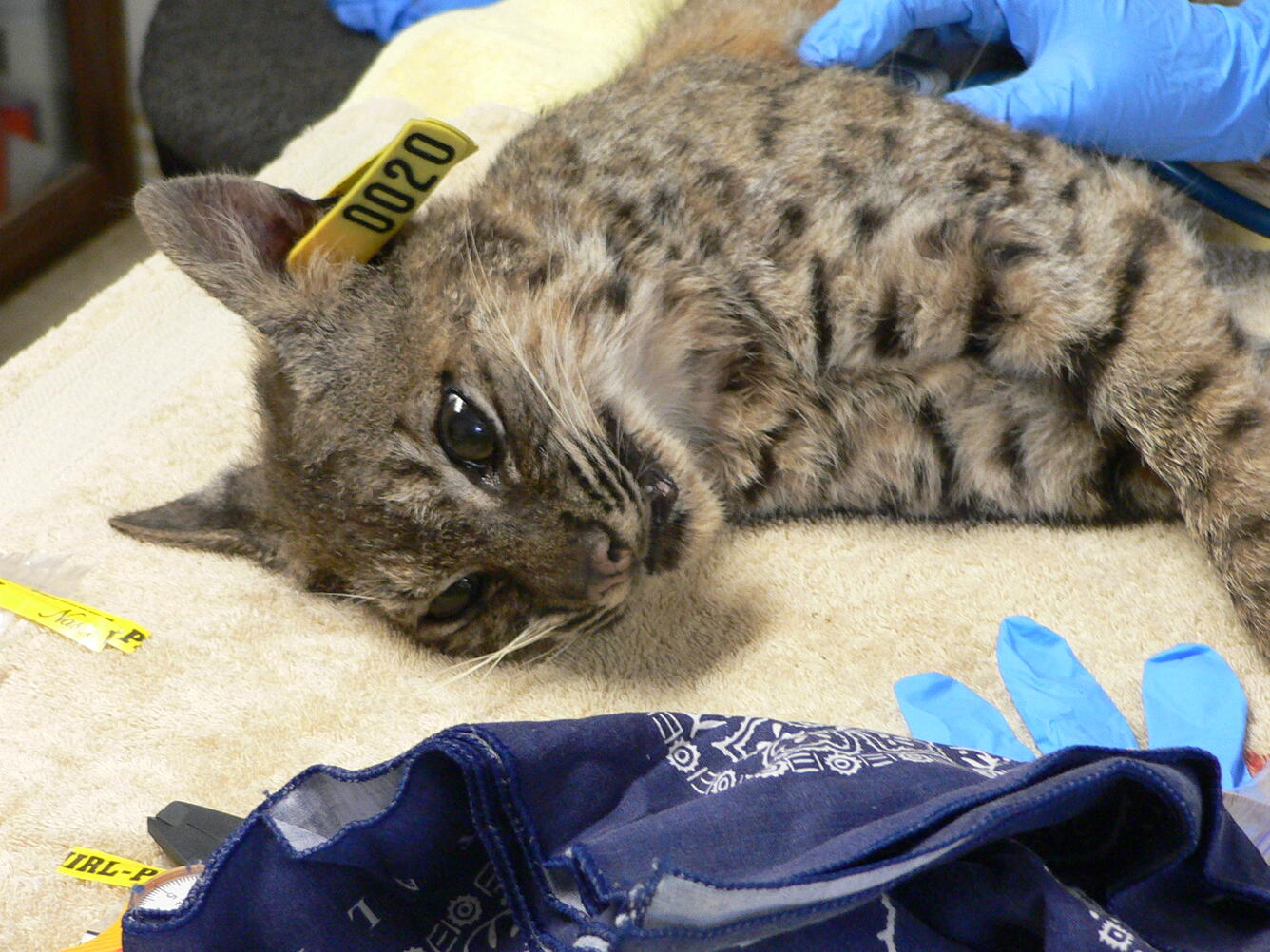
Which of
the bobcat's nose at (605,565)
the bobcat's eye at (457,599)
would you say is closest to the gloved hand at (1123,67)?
the bobcat's nose at (605,565)

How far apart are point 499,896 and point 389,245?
137 centimetres

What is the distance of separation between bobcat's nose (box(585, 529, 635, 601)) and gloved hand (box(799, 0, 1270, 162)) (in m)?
1.41

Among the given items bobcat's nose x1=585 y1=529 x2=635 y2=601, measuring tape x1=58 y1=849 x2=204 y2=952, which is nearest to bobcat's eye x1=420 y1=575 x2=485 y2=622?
bobcat's nose x1=585 y1=529 x2=635 y2=601

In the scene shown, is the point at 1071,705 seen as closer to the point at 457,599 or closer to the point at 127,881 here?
the point at 457,599

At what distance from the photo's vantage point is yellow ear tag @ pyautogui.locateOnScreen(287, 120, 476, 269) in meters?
2.08

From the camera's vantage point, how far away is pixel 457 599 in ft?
7.20

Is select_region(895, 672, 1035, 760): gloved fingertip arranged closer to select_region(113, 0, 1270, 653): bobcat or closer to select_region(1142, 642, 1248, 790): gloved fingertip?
select_region(1142, 642, 1248, 790): gloved fingertip

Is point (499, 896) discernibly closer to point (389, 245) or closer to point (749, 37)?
point (389, 245)

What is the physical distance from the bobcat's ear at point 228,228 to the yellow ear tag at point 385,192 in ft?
0.25

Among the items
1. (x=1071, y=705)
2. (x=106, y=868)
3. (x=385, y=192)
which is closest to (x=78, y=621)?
(x=106, y=868)

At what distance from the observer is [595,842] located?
146cm

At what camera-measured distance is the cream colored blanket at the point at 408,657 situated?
2078 mm

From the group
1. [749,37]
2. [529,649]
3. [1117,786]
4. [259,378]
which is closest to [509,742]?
[529,649]

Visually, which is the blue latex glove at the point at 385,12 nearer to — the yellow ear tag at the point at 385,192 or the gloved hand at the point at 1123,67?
the gloved hand at the point at 1123,67
